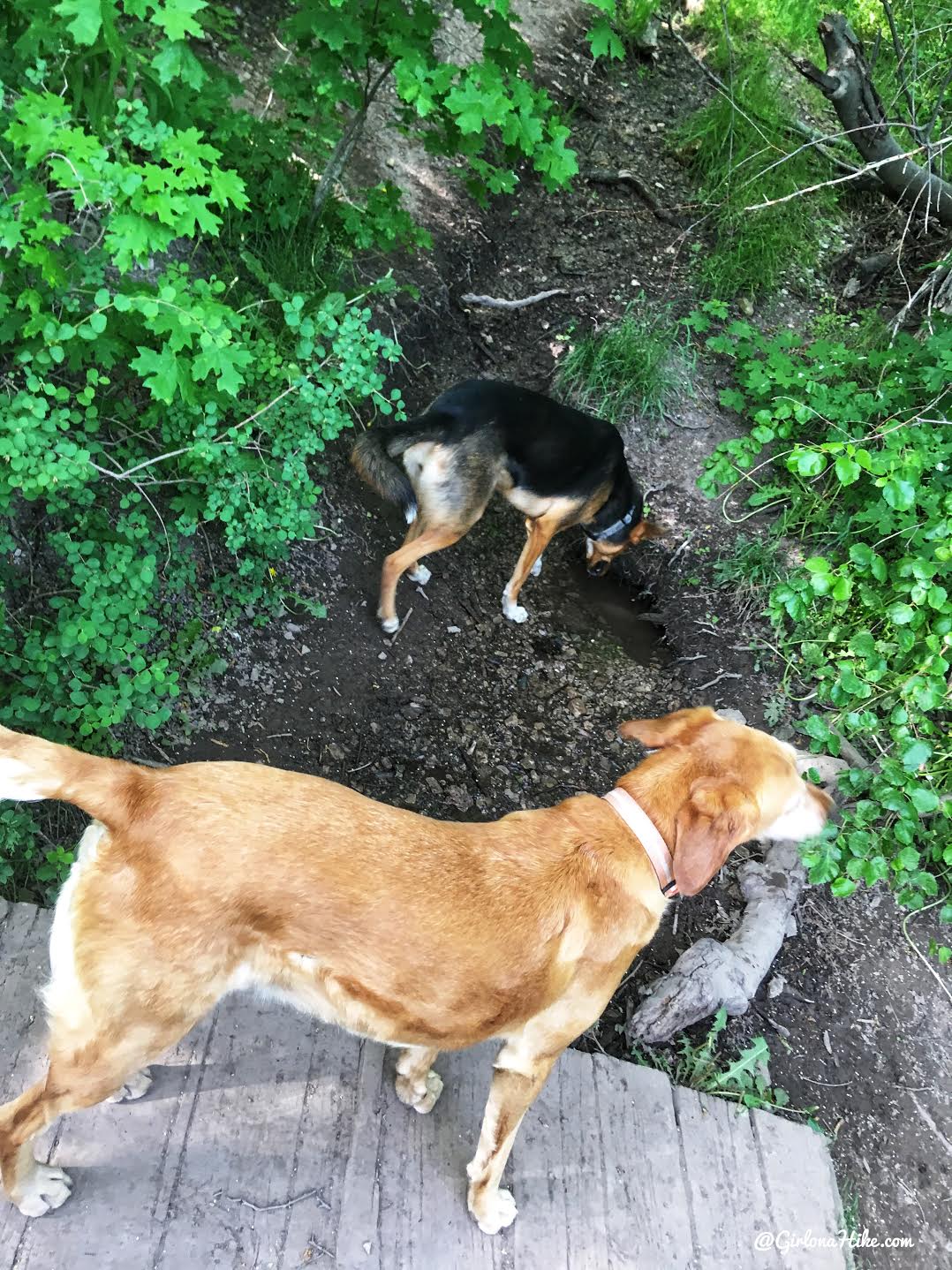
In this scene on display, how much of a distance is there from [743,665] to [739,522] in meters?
1.13

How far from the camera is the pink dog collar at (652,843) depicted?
2.43 m

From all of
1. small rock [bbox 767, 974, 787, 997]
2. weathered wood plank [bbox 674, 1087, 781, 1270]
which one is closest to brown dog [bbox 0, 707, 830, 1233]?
weathered wood plank [bbox 674, 1087, 781, 1270]

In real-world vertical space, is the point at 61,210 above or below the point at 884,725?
above

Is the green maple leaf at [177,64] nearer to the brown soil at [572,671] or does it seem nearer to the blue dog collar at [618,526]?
the brown soil at [572,671]

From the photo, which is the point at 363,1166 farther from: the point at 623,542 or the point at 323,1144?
the point at 623,542

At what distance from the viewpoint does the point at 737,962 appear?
3.37m

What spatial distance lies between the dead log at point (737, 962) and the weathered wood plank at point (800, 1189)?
43 centimetres

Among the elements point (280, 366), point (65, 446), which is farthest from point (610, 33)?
point (65, 446)

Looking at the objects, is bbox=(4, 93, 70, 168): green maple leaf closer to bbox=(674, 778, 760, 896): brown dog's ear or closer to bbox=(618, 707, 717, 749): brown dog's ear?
bbox=(618, 707, 717, 749): brown dog's ear

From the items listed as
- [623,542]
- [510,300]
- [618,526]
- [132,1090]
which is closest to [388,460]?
[618,526]

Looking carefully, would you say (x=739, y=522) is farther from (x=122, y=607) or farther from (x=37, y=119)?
(x=37, y=119)

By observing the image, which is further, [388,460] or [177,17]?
[388,460]

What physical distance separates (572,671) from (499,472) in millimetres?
1236

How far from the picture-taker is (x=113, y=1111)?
239 centimetres
